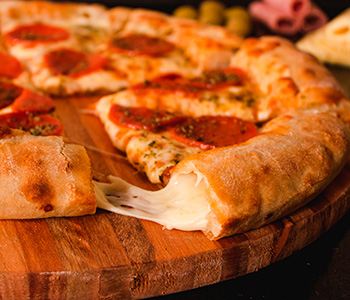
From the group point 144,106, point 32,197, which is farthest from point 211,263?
point 144,106

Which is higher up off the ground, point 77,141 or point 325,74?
point 325,74

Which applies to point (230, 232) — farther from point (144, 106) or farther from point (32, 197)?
point (144, 106)

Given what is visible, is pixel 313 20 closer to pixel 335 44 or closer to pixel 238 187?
pixel 335 44

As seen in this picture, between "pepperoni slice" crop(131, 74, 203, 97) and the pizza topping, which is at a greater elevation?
"pepperoni slice" crop(131, 74, 203, 97)

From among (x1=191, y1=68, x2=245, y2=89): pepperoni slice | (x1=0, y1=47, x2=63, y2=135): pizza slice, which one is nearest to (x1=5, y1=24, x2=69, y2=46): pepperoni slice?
(x1=0, y1=47, x2=63, y2=135): pizza slice

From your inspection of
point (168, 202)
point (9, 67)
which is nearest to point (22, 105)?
point (9, 67)

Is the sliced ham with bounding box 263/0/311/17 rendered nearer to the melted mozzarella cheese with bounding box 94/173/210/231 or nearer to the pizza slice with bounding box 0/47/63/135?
the pizza slice with bounding box 0/47/63/135
